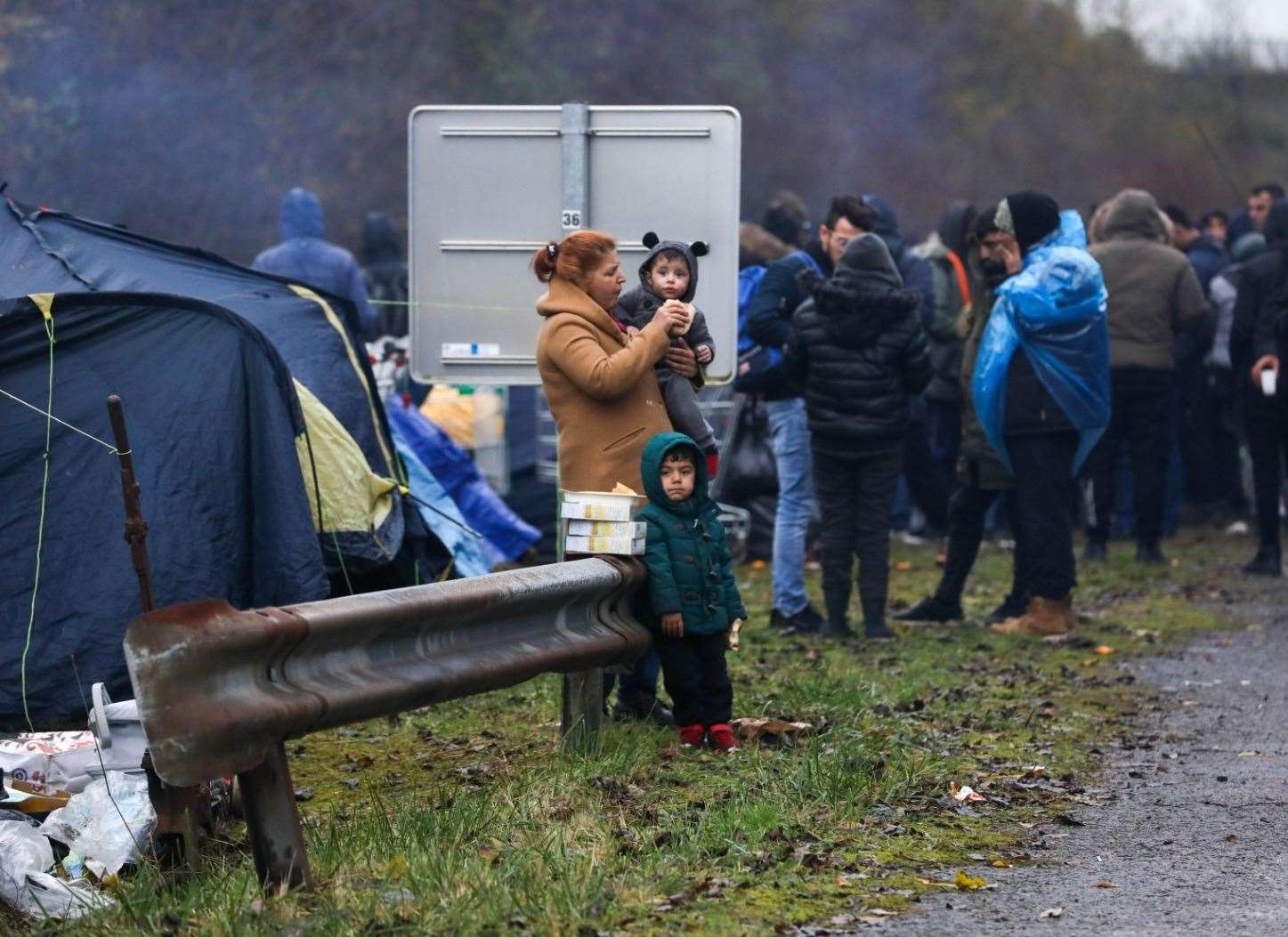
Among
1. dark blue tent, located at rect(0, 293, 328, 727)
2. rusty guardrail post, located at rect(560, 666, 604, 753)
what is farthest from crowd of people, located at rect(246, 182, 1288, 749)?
dark blue tent, located at rect(0, 293, 328, 727)

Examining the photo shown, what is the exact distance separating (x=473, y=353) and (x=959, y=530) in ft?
9.67

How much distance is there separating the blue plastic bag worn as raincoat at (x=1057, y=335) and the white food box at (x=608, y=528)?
3671 millimetres

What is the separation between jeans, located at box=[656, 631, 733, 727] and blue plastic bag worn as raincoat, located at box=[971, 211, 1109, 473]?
3491 mm

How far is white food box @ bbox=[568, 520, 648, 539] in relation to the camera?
23.3 feet

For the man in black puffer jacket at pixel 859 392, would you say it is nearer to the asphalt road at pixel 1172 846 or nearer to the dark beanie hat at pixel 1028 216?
the dark beanie hat at pixel 1028 216

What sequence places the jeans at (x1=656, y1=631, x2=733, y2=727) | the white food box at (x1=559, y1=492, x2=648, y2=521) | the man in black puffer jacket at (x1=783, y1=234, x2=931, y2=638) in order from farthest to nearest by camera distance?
the man in black puffer jacket at (x1=783, y1=234, x2=931, y2=638)
the jeans at (x1=656, y1=631, x2=733, y2=727)
the white food box at (x1=559, y1=492, x2=648, y2=521)

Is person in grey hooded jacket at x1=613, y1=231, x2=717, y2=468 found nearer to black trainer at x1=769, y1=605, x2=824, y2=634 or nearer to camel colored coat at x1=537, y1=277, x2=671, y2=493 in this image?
camel colored coat at x1=537, y1=277, x2=671, y2=493

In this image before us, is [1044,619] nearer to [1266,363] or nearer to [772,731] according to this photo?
[1266,363]

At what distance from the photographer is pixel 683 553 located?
7230 millimetres

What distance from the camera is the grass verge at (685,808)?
5.08 m

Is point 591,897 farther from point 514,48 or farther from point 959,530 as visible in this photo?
point 514,48

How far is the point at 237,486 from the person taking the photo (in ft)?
26.6

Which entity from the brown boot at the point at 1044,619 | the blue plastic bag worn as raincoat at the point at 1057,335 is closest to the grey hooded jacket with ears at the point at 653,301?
the blue plastic bag worn as raincoat at the point at 1057,335

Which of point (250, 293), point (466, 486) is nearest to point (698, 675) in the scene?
point (250, 293)
